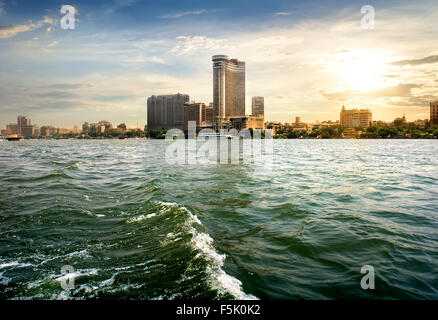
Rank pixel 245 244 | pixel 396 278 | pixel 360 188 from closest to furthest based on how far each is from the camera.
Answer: pixel 396 278 < pixel 245 244 < pixel 360 188

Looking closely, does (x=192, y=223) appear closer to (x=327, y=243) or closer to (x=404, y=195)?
(x=327, y=243)

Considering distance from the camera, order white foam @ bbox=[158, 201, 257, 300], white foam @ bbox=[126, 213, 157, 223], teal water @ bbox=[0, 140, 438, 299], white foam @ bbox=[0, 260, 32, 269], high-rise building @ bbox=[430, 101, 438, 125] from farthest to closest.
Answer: high-rise building @ bbox=[430, 101, 438, 125]
white foam @ bbox=[126, 213, 157, 223]
white foam @ bbox=[0, 260, 32, 269]
teal water @ bbox=[0, 140, 438, 299]
white foam @ bbox=[158, 201, 257, 300]

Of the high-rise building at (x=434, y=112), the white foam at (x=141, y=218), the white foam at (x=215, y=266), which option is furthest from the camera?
the high-rise building at (x=434, y=112)

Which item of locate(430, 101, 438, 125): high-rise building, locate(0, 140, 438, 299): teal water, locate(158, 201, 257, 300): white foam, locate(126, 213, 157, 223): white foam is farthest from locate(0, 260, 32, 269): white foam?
locate(430, 101, 438, 125): high-rise building

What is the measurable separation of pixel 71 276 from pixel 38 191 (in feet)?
28.8

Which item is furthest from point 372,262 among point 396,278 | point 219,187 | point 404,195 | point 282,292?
point 219,187

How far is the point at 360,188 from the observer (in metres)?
12.6

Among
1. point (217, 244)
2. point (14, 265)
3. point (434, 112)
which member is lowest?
point (217, 244)

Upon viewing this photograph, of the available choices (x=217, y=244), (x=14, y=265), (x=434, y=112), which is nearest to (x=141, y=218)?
(x=217, y=244)

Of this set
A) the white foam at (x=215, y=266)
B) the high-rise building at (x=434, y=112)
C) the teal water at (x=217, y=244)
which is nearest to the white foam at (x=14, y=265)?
the teal water at (x=217, y=244)

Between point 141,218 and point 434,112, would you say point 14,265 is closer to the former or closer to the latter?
point 141,218

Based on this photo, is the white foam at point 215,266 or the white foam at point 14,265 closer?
the white foam at point 215,266

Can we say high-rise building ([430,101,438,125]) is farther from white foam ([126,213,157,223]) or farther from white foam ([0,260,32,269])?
white foam ([0,260,32,269])

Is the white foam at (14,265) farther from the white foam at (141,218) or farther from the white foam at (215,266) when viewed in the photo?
the white foam at (141,218)
